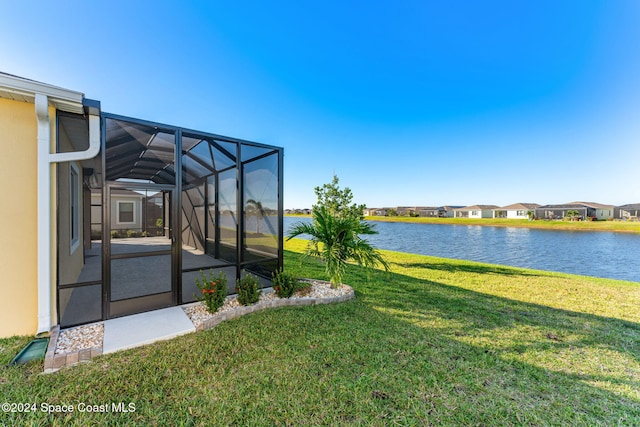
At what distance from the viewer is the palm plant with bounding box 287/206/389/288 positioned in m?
4.54

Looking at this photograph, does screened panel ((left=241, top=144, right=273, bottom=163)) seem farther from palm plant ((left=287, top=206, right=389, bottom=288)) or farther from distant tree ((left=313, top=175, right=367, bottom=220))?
distant tree ((left=313, top=175, right=367, bottom=220))

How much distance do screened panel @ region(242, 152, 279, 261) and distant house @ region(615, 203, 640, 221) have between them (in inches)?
2443

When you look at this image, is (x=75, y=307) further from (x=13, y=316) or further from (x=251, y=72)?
(x=251, y=72)

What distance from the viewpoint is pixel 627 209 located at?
140ft

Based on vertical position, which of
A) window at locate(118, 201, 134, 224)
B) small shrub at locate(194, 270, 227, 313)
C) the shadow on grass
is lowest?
the shadow on grass

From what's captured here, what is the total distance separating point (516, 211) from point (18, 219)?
6514 cm

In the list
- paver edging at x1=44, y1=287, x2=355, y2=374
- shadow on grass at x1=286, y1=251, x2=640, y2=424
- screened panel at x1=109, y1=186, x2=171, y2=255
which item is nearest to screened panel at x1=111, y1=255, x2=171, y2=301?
paver edging at x1=44, y1=287, x2=355, y2=374

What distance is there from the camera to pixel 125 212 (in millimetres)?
12227

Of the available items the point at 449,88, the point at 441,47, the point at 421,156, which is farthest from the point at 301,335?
the point at 421,156

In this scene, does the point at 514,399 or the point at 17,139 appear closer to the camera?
the point at 514,399

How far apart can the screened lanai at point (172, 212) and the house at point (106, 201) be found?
2 cm

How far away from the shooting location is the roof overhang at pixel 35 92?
253 centimetres

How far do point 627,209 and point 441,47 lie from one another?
60225mm

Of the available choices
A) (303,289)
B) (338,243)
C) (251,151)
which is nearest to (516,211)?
(338,243)
